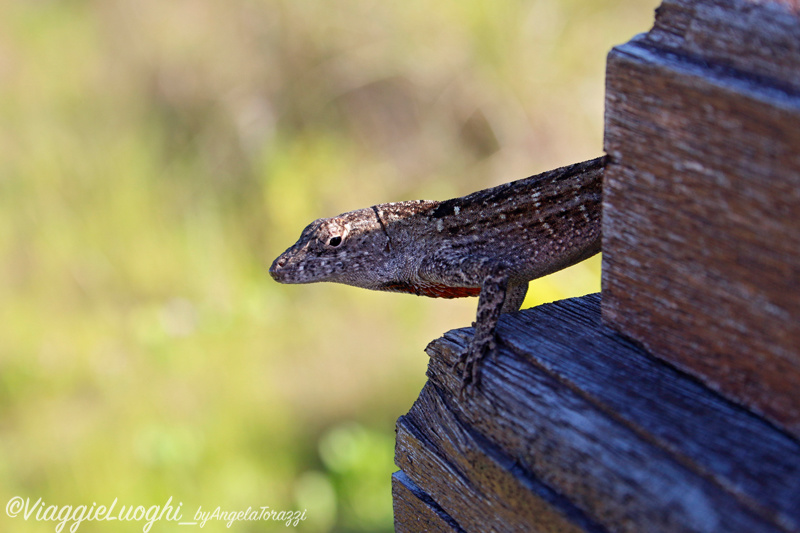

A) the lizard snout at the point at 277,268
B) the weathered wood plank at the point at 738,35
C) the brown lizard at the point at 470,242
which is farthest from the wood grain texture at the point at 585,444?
the lizard snout at the point at 277,268

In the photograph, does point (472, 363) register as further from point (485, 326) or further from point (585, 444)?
point (585, 444)

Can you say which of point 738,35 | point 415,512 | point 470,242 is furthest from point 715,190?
point 470,242

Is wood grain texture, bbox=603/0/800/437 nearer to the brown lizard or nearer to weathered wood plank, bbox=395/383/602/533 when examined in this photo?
weathered wood plank, bbox=395/383/602/533

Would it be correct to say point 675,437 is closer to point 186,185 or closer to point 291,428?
point 291,428

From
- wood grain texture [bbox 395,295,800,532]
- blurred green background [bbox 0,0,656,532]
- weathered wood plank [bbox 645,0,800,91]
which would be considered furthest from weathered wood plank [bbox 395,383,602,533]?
blurred green background [bbox 0,0,656,532]

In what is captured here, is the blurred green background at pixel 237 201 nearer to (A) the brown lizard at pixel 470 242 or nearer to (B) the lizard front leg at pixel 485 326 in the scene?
(A) the brown lizard at pixel 470 242

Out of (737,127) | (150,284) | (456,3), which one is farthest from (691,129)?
(456,3)
